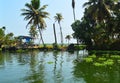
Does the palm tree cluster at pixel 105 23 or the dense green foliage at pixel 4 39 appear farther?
the dense green foliage at pixel 4 39

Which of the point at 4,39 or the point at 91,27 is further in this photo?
the point at 4,39

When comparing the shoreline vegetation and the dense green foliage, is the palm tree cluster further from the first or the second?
the dense green foliage

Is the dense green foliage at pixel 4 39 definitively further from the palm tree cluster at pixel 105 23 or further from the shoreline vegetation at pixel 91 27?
the palm tree cluster at pixel 105 23

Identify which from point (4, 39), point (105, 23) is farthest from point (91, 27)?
point (4, 39)

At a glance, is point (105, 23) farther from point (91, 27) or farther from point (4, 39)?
point (4, 39)

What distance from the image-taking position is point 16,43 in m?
73.3

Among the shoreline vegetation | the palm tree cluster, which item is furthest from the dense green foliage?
the palm tree cluster

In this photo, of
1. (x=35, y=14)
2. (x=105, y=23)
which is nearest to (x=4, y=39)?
(x=35, y=14)

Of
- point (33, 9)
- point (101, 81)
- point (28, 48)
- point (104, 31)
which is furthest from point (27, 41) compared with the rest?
point (101, 81)

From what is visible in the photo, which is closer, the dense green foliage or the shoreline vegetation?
the shoreline vegetation

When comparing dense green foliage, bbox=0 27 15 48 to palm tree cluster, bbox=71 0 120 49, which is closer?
palm tree cluster, bbox=71 0 120 49

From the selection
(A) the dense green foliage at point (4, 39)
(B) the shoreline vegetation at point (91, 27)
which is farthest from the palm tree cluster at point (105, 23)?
(A) the dense green foliage at point (4, 39)

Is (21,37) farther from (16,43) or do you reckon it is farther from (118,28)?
(118,28)

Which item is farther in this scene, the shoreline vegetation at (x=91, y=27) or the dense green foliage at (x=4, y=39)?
the dense green foliage at (x=4, y=39)
